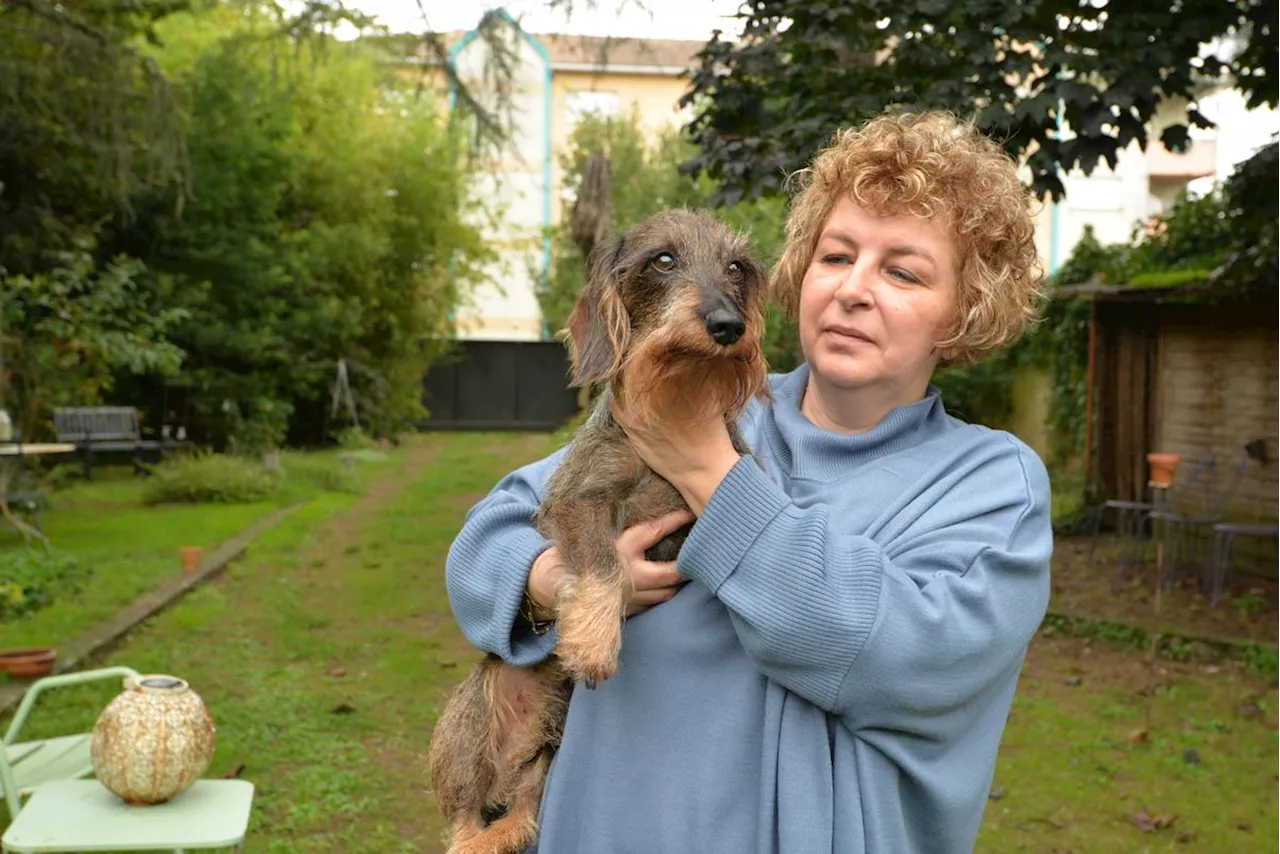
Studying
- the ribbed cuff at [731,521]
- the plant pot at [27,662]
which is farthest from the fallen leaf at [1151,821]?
the plant pot at [27,662]

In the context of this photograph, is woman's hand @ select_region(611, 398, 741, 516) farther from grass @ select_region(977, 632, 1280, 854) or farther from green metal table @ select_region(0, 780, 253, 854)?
grass @ select_region(977, 632, 1280, 854)

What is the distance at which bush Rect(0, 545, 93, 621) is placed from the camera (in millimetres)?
9406

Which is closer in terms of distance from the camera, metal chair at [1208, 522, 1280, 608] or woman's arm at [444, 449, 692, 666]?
woman's arm at [444, 449, 692, 666]

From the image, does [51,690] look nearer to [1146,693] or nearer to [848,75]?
[848,75]

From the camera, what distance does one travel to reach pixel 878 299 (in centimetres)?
218

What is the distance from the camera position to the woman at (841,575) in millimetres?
1919

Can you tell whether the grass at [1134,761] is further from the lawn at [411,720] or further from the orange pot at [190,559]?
the orange pot at [190,559]

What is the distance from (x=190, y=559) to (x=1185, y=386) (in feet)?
33.0

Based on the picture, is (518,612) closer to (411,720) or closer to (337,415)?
(411,720)

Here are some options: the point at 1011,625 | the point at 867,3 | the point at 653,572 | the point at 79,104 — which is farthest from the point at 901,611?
the point at 79,104

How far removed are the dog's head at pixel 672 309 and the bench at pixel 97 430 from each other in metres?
16.0

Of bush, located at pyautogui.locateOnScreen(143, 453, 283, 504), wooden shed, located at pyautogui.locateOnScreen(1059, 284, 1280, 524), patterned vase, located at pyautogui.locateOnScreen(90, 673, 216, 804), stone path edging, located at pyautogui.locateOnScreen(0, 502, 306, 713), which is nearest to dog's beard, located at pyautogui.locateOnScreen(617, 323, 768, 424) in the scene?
patterned vase, located at pyautogui.locateOnScreen(90, 673, 216, 804)

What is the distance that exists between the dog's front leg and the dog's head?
269mm

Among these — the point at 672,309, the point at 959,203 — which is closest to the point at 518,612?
the point at 672,309
